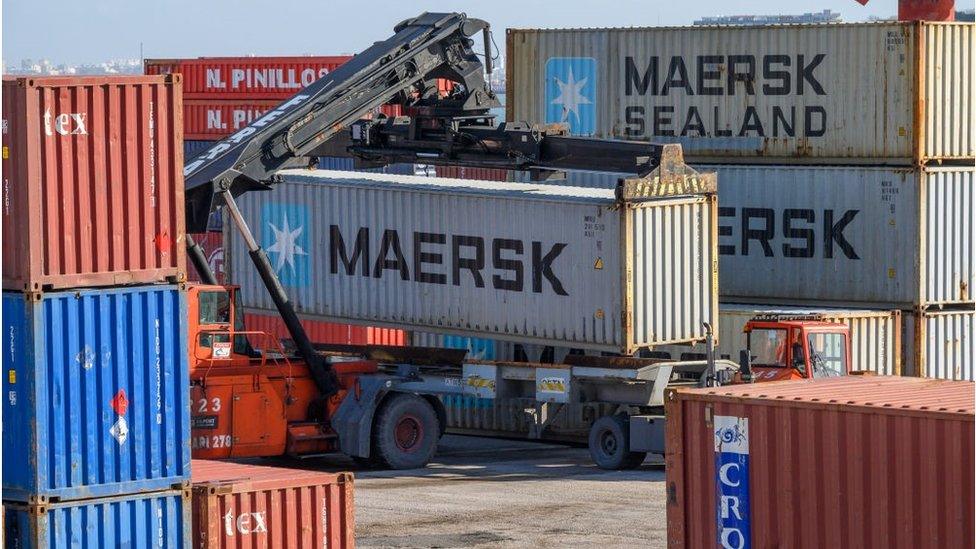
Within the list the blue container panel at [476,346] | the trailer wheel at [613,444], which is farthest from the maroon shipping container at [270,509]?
the blue container panel at [476,346]

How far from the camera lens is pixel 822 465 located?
14922 millimetres

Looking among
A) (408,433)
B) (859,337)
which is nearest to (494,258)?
(408,433)

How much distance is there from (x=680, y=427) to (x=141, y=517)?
4754 millimetres

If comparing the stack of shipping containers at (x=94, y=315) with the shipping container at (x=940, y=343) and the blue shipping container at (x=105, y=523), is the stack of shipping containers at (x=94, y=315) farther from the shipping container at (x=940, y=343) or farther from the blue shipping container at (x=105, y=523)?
the shipping container at (x=940, y=343)

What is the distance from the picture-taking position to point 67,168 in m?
14.9

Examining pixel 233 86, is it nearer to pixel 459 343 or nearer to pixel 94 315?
pixel 459 343

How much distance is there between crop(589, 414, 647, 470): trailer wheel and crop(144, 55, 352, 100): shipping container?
84.7 ft

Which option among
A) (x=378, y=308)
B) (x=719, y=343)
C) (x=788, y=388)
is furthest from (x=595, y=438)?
(x=788, y=388)

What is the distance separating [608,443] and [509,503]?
360 centimetres

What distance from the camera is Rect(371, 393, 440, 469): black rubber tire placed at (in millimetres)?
25828

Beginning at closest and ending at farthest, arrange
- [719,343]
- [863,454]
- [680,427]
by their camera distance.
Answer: [863,454], [680,427], [719,343]

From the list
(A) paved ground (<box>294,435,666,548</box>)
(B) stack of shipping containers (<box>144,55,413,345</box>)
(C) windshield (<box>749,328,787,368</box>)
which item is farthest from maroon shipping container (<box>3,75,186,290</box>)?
(B) stack of shipping containers (<box>144,55,413,345</box>)

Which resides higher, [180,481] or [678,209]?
[678,209]

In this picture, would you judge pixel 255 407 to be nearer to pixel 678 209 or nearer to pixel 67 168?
pixel 678 209
